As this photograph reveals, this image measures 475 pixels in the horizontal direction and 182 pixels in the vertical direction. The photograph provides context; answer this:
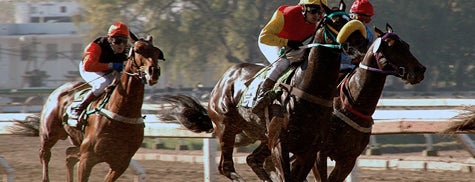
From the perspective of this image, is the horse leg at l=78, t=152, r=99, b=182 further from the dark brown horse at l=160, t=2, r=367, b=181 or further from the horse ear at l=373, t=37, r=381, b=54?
the horse ear at l=373, t=37, r=381, b=54

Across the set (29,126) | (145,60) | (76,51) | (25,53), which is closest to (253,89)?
(145,60)

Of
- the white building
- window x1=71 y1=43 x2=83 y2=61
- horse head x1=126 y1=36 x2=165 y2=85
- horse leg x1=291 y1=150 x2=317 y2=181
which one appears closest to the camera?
horse leg x1=291 y1=150 x2=317 y2=181

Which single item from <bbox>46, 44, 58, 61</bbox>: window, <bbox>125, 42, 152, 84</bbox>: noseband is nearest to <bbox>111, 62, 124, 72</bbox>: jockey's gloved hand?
<bbox>125, 42, 152, 84</bbox>: noseband

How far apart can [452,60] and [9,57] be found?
28.9 m

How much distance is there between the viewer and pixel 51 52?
6122 cm

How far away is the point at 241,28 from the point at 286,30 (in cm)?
3840

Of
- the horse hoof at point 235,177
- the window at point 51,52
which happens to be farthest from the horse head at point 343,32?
the window at point 51,52

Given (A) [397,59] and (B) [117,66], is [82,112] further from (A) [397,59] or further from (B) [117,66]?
(A) [397,59]

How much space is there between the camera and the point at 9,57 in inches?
2408

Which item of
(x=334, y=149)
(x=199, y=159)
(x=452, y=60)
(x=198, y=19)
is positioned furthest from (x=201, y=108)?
(x=198, y=19)

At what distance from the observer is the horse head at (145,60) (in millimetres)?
7988

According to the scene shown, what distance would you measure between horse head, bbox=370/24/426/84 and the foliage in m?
33.1

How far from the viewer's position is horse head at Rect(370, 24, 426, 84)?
7363mm

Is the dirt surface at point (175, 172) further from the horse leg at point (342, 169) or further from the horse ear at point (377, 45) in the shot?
the horse ear at point (377, 45)
